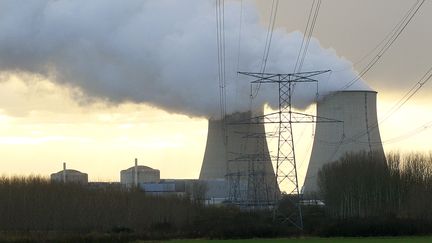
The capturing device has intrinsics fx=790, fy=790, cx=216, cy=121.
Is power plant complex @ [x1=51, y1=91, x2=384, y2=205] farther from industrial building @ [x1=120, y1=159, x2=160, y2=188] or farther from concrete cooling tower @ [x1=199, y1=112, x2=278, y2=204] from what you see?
industrial building @ [x1=120, y1=159, x2=160, y2=188]

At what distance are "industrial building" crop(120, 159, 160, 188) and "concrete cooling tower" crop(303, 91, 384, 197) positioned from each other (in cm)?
3360

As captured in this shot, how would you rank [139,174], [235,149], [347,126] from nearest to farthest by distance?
[347,126]
[235,149]
[139,174]

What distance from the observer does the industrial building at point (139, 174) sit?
233ft

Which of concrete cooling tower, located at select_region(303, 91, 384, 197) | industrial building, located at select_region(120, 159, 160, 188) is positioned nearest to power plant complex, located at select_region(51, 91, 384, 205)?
concrete cooling tower, located at select_region(303, 91, 384, 197)

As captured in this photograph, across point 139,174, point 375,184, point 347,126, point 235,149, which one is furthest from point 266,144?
point 139,174

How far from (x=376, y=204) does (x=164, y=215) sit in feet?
37.5

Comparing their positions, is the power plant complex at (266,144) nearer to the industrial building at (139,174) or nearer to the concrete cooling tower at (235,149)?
the concrete cooling tower at (235,149)

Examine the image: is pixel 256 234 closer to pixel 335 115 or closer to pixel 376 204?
pixel 335 115

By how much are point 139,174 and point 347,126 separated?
1541 inches

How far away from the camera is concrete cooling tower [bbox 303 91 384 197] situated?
3469 centimetres

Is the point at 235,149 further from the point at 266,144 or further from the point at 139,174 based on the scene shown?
the point at 139,174

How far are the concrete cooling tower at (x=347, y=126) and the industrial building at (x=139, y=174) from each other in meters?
33.6

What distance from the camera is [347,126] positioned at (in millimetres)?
34844

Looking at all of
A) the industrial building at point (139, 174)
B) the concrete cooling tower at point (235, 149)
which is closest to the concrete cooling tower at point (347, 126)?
the concrete cooling tower at point (235, 149)
